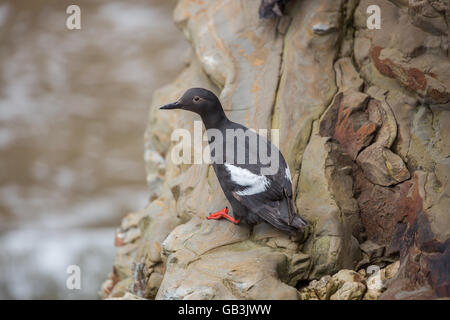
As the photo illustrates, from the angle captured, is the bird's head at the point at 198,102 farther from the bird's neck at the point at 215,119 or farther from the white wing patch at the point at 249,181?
the white wing patch at the point at 249,181

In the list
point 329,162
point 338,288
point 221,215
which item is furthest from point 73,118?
point 338,288

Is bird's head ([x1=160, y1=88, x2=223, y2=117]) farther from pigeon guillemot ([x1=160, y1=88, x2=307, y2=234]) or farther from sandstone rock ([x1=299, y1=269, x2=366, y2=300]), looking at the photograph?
sandstone rock ([x1=299, y1=269, x2=366, y2=300])

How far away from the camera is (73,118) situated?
31.2 ft

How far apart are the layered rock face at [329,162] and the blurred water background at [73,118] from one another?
413 cm

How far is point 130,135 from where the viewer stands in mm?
9531

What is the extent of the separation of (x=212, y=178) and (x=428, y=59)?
190 centimetres

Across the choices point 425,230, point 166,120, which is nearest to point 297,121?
point 425,230

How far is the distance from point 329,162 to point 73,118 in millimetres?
6683

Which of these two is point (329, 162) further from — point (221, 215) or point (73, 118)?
point (73, 118)

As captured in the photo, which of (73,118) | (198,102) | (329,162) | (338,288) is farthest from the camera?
(73,118)

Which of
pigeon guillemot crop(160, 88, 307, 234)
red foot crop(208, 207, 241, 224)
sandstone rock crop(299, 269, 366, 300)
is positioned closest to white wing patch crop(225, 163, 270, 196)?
pigeon guillemot crop(160, 88, 307, 234)

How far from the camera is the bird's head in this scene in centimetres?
381

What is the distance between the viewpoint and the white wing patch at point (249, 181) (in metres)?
3.52

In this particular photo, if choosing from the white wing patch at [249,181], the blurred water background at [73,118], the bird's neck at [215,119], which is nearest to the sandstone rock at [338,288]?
the white wing patch at [249,181]
